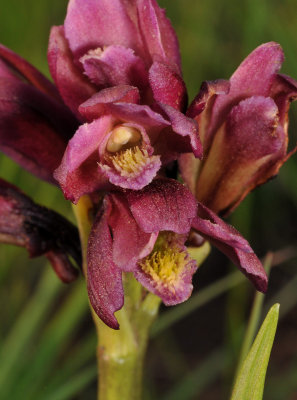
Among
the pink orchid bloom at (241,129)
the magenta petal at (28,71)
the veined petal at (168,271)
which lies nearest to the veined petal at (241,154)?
the pink orchid bloom at (241,129)

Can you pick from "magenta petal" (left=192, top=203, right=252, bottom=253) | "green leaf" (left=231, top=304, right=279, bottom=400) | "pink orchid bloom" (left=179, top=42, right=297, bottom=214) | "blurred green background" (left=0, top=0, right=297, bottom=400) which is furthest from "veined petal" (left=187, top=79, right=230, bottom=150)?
"blurred green background" (left=0, top=0, right=297, bottom=400)

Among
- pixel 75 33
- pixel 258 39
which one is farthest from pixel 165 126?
pixel 258 39

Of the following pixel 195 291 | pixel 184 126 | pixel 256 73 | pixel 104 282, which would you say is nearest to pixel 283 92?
pixel 256 73

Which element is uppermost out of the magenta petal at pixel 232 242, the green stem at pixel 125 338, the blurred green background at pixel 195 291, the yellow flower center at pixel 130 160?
the yellow flower center at pixel 130 160

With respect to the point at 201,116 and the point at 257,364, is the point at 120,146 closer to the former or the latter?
the point at 201,116

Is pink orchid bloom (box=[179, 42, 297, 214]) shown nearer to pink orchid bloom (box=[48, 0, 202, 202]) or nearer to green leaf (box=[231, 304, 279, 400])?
pink orchid bloom (box=[48, 0, 202, 202])

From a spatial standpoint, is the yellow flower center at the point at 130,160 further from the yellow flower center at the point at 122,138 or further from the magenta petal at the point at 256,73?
the magenta petal at the point at 256,73

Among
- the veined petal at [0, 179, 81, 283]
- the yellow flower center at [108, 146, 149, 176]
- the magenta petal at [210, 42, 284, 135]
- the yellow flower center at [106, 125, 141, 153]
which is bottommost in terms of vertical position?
the veined petal at [0, 179, 81, 283]
